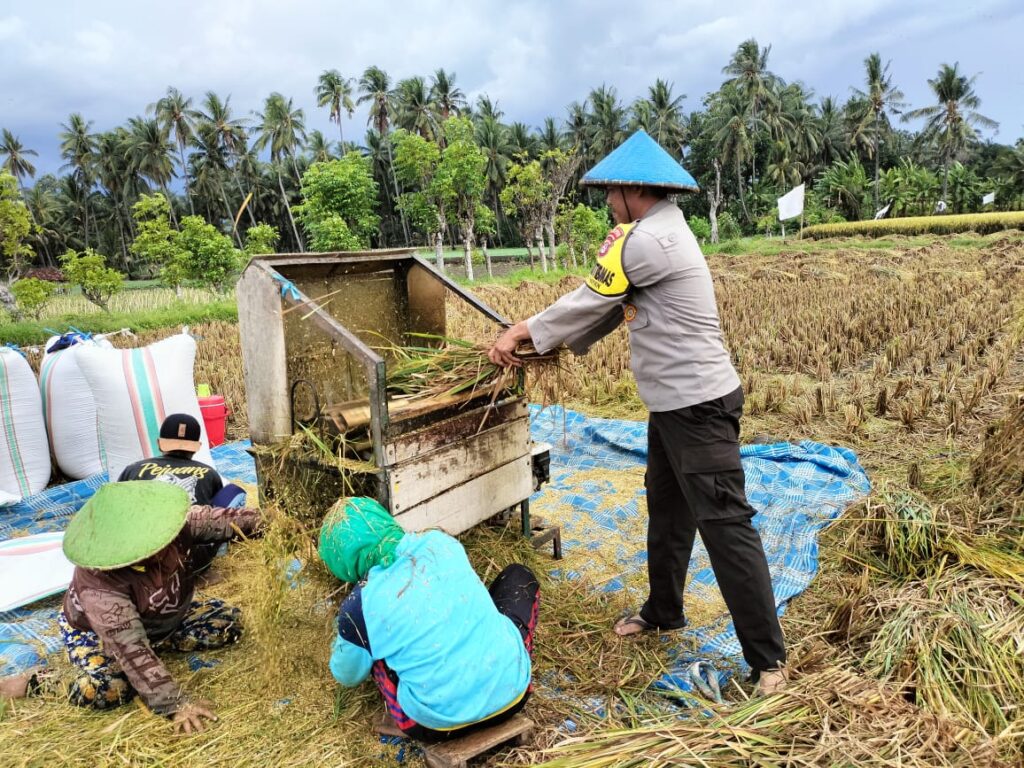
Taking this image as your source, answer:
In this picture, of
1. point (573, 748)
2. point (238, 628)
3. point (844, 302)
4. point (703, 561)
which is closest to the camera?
point (573, 748)

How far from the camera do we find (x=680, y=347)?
2416 millimetres

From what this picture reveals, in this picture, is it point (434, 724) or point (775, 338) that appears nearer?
point (434, 724)

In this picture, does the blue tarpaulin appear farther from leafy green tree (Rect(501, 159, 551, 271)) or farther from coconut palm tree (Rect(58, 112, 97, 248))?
coconut palm tree (Rect(58, 112, 97, 248))

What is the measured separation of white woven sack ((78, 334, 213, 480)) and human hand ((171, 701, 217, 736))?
2.57m

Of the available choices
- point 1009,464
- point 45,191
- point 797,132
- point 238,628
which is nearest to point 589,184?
point 238,628

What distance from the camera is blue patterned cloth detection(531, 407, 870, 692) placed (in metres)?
2.84

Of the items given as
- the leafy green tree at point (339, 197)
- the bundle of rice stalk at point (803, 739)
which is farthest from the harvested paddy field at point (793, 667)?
the leafy green tree at point (339, 197)

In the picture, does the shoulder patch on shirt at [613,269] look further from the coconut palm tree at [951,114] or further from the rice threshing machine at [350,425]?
the coconut palm tree at [951,114]

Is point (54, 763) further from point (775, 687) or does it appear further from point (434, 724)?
point (775, 687)

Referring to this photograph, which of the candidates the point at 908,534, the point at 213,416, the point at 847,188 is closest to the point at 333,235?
the point at 213,416

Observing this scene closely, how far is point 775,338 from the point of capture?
829 centimetres

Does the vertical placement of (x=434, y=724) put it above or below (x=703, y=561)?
above

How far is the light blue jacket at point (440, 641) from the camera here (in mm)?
1896

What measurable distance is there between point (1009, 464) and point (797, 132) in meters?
46.1
